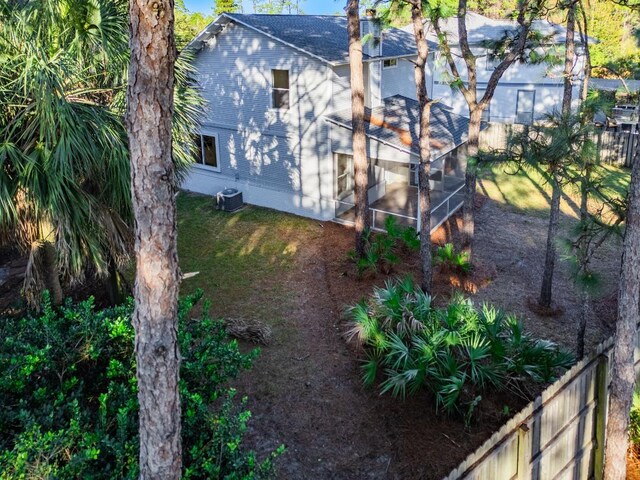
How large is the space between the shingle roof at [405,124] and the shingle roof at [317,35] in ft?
5.49

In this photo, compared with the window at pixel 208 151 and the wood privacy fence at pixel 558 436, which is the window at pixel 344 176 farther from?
the wood privacy fence at pixel 558 436

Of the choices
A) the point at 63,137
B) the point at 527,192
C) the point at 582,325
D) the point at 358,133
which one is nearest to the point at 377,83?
the point at 358,133

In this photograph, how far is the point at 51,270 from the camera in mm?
10125

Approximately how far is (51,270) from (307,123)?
10.2 m

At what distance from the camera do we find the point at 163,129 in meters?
3.98

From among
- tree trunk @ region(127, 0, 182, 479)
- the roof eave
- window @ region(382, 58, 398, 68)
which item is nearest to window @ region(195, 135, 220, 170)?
the roof eave

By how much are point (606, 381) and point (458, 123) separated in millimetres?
14862

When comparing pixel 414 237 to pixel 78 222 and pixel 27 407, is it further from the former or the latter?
pixel 27 407

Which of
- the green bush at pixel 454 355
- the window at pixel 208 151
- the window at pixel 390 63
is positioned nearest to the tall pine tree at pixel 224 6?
the window at pixel 208 151

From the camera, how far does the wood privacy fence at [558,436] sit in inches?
213

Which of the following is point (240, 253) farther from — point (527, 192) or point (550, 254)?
point (527, 192)

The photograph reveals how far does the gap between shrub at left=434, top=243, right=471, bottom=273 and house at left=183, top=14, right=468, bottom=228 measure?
2593 millimetres

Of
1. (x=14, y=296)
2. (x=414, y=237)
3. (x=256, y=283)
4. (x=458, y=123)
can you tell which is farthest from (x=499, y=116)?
(x=14, y=296)

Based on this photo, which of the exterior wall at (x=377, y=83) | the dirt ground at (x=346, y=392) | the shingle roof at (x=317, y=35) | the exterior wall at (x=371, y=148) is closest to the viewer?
the dirt ground at (x=346, y=392)
